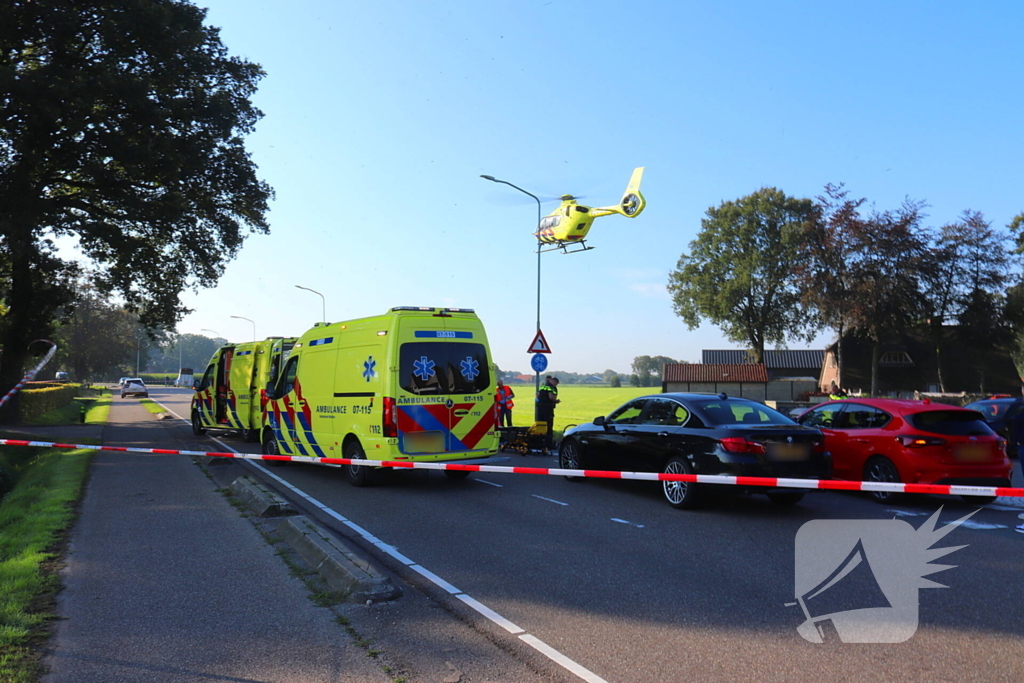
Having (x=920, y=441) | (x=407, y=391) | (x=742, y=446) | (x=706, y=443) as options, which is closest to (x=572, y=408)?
(x=407, y=391)

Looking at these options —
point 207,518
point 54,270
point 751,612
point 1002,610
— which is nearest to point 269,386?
point 207,518

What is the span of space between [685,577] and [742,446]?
299cm

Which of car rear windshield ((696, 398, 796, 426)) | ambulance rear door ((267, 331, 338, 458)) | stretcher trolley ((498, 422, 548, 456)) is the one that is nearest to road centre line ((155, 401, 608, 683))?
ambulance rear door ((267, 331, 338, 458))

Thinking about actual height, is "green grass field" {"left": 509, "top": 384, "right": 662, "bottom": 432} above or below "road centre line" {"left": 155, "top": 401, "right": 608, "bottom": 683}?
above

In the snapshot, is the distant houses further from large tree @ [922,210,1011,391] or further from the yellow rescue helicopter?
the yellow rescue helicopter

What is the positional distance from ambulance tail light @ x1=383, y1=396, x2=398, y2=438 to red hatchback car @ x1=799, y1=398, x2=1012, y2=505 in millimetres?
6401

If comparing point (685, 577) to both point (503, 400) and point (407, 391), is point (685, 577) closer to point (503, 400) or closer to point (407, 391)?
point (407, 391)

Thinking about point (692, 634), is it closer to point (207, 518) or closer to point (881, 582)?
point (881, 582)

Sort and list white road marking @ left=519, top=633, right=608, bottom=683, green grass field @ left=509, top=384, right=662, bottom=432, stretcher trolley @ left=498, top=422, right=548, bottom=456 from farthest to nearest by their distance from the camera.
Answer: green grass field @ left=509, top=384, right=662, bottom=432
stretcher trolley @ left=498, top=422, right=548, bottom=456
white road marking @ left=519, top=633, right=608, bottom=683

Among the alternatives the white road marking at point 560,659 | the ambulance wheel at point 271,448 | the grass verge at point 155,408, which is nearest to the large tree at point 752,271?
the grass verge at point 155,408

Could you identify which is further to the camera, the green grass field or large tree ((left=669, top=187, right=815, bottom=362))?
large tree ((left=669, top=187, right=815, bottom=362))

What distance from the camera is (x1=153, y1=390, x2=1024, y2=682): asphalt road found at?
433 centimetres
